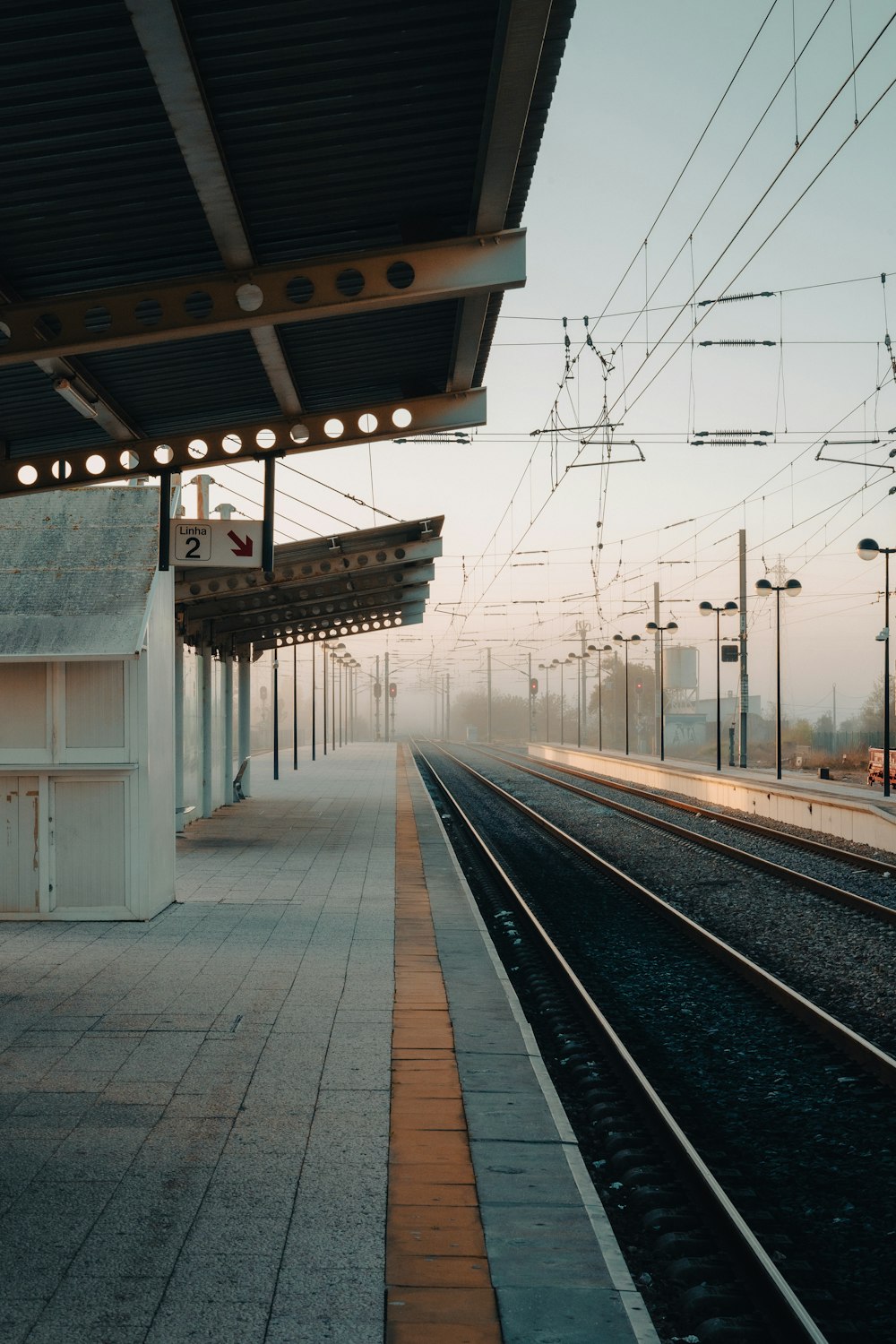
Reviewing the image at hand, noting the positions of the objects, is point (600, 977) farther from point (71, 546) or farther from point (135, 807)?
point (71, 546)

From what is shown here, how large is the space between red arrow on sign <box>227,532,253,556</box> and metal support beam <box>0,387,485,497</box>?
2.59ft

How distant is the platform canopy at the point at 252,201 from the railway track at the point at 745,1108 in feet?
14.6

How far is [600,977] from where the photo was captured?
9289 mm

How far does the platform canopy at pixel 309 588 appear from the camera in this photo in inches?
666

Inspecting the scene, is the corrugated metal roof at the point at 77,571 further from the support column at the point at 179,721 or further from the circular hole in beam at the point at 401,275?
the support column at the point at 179,721

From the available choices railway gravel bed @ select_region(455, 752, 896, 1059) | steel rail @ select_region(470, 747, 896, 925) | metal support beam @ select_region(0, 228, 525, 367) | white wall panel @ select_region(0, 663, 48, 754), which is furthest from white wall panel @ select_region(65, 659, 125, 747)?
steel rail @ select_region(470, 747, 896, 925)

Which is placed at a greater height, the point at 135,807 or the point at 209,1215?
the point at 135,807

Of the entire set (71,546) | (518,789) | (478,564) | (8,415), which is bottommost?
(518,789)

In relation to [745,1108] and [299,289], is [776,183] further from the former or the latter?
[745,1108]

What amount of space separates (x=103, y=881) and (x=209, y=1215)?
629 centimetres

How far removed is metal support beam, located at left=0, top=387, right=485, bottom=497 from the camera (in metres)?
9.21

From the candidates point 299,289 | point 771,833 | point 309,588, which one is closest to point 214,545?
point 299,289

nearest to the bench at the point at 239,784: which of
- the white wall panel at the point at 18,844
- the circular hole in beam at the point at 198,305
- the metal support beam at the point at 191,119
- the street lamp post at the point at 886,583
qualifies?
the street lamp post at the point at 886,583

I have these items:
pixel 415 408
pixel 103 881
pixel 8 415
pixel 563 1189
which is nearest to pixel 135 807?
pixel 103 881
